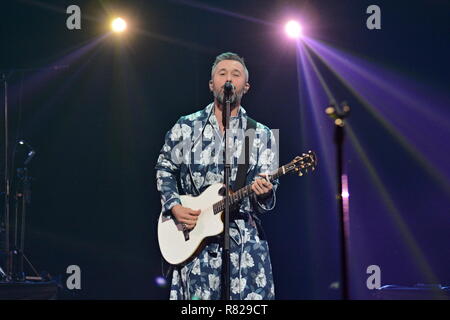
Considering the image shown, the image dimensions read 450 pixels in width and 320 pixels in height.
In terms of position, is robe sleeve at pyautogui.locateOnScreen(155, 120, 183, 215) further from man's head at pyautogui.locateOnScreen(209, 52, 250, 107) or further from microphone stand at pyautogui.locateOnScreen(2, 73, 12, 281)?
microphone stand at pyautogui.locateOnScreen(2, 73, 12, 281)

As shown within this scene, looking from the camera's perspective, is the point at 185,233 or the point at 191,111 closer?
the point at 185,233

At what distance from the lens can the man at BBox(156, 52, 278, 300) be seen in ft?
14.1

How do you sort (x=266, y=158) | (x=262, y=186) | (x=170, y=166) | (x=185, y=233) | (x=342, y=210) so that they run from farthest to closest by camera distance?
(x=170, y=166)
(x=266, y=158)
(x=185, y=233)
(x=262, y=186)
(x=342, y=210)

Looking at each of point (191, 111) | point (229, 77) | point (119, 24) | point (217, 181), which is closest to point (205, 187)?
point (217, 181)

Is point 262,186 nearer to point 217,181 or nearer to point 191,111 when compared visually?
point 217,181

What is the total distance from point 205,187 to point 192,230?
34 cm

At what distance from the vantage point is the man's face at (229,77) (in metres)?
4.68

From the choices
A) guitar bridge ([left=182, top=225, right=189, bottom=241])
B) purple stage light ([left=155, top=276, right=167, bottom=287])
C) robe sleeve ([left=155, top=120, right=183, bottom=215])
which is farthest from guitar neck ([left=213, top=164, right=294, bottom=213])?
purple stage light ([left=155, top=276, right=167, bottom=287])

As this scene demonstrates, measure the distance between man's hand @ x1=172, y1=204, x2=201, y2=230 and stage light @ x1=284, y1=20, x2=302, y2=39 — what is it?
2893 mm

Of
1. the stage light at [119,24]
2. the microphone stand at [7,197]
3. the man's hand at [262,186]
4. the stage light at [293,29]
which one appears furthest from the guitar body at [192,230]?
the stage light at [119,24]

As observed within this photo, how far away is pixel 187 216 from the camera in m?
4.38

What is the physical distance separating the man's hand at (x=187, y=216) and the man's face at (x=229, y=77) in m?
0.87

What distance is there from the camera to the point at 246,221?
14.5ft

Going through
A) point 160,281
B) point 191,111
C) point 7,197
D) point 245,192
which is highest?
point 191,111
